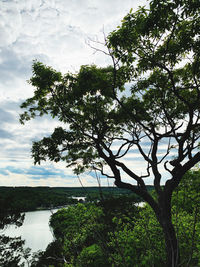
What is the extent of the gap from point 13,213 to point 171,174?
88.0ft

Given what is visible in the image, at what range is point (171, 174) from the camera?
7.35m

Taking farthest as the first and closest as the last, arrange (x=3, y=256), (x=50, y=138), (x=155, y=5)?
1. (x=3, y=256)
2. (x=50, y=138)
3. (x=155, y=5)

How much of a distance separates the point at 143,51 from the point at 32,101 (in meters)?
5.56

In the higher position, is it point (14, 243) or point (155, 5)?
point (155, 5)

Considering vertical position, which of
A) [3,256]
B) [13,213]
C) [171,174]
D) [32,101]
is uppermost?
[32,101]

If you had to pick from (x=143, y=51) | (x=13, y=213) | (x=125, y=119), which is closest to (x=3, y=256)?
(x=13, y=213)

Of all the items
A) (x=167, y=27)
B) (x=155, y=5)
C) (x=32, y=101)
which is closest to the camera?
(x=155, y=5)

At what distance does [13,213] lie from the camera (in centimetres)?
2712

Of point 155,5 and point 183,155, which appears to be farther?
point 183,155

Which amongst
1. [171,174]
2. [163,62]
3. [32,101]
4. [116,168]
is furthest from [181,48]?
[32,101]

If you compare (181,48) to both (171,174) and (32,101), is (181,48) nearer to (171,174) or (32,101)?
(171,174)

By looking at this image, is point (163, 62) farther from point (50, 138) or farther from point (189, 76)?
point (50, 138)

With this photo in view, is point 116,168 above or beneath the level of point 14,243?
above

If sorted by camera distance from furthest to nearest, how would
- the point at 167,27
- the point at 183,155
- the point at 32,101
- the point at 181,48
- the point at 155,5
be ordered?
the point at 32,101 → the point at 183,155 → the point at 181,48 → the point at 167,27 → the point at 155,5
